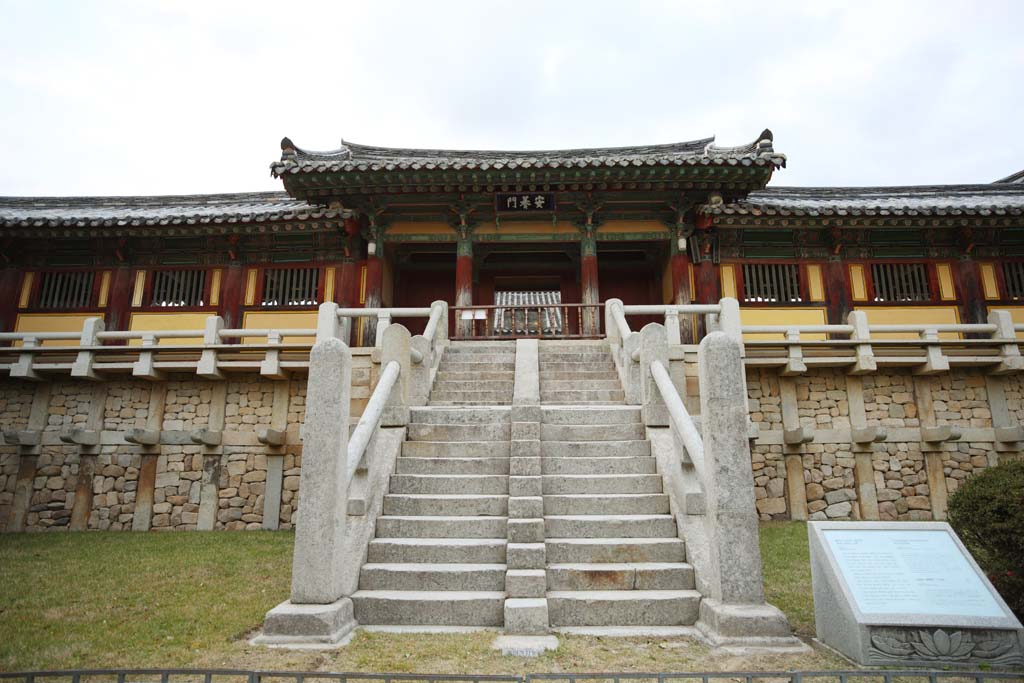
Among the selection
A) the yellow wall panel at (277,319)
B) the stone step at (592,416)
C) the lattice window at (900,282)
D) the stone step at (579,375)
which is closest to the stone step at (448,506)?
the stone step at (592,416)

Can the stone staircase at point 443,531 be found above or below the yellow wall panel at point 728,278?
below

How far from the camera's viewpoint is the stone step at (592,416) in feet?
23.7

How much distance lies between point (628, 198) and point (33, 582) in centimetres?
1180

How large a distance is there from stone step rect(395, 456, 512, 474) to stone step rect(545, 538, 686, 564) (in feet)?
4.16

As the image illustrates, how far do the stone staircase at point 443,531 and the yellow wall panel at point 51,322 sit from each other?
1058cm

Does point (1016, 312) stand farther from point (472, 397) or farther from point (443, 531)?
point (443, 531)

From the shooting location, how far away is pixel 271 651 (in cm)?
426

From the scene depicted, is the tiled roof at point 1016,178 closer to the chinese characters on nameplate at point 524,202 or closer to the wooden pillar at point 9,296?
the chinese characters on nameplate at point 524,202

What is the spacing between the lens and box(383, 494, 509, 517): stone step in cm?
592

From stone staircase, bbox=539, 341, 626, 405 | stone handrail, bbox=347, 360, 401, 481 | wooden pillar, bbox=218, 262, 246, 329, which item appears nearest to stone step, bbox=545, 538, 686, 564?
stone handrail, bbox=347, 360, 401, 481

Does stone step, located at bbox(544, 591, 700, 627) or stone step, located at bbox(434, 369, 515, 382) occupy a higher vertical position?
stone step, located at bbox(434, 369, 515, 382)

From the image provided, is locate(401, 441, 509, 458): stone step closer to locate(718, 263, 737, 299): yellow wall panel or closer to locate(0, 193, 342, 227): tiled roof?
locate(0, 193, 342, 227): tiled roof

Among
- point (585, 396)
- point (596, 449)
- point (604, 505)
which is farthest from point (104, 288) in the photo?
point (604, 505)

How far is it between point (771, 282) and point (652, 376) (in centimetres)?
754
